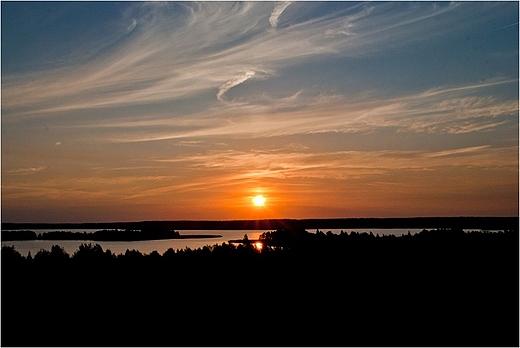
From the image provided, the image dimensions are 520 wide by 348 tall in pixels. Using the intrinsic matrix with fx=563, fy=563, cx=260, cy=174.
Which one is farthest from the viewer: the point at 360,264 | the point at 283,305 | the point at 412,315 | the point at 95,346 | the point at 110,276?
the point at 360,264

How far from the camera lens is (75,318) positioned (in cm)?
1210

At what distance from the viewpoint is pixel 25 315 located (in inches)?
492

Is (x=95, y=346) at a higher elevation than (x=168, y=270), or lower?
lower

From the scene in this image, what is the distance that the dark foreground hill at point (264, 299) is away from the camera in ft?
34.8

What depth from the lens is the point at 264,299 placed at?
13258 mm

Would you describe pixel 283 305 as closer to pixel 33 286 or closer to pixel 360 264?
pixel 360 264

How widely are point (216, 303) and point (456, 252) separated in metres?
10.2

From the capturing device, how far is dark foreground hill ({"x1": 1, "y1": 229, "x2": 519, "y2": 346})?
10609mm

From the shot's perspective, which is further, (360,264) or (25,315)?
(360,264)

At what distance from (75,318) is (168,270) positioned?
455cm

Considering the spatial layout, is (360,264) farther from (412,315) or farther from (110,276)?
(110,276)

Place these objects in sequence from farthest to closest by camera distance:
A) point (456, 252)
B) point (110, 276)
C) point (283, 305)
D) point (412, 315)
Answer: point (456, 252), point (110, 276), point (283, 305), point (412, 315)

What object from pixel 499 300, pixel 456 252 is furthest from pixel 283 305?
pixel 456 252

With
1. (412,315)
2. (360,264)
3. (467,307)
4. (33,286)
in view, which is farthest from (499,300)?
(33,286)
